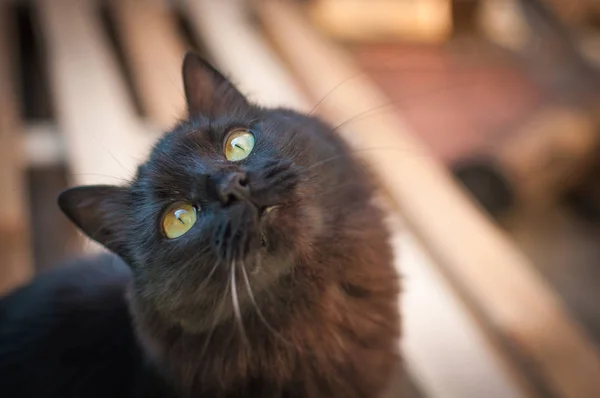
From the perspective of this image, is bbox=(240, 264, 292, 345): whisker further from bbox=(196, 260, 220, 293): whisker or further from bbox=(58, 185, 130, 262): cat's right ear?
bbox=(58, 185, 130, 262): cat's right ear

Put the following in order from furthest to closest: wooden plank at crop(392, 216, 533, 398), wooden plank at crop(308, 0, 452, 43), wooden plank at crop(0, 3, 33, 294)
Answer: wooden plank at crop(308, 0, 452, 43) < wooden plank at crop(0, 3, 33, 294) < wooden plank at crop(392, 216, 533, 398)

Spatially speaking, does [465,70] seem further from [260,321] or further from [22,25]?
[260,321]

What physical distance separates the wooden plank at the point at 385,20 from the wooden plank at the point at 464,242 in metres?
0.58

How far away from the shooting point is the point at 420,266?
1.07 metres

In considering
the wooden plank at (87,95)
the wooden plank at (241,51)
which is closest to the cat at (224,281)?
the wooden plank at (87,95)

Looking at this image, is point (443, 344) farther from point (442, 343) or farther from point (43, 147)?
point (43, 147)

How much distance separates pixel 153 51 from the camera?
147cm

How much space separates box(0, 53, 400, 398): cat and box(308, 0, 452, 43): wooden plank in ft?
4.67

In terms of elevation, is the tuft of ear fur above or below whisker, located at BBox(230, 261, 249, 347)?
above

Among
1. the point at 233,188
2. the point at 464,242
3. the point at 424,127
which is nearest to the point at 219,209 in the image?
the point at 233,188

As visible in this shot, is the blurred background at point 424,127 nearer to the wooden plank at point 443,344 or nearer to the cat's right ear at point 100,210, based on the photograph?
the wooden plank at point 443,344

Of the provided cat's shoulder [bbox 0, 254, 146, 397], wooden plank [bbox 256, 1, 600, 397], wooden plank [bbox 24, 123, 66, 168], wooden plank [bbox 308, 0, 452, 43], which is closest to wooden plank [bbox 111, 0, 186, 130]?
wooden plank [bbox 24, 123, 66, 168]

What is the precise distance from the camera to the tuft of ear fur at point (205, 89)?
716mm

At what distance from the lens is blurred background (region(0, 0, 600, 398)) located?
0.98 m
